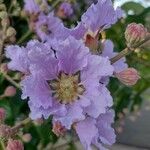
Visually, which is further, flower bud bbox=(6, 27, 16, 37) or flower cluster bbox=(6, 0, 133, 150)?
flower bud bbox=(6, 27, 16, 37)

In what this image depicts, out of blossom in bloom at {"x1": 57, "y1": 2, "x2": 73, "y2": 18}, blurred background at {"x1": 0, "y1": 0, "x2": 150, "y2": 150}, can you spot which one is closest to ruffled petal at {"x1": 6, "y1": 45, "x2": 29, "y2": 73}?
blurred background at {"x1": 0, "y1": 0, "x2": 150, "y2": 150}

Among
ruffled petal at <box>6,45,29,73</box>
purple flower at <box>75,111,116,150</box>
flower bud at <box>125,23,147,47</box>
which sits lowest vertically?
purple flower at <box>75,111,116,150</box>

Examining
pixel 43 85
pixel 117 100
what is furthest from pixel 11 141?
pixel 117 100

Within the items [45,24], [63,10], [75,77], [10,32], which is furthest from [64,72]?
[63,10]

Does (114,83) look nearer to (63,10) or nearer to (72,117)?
(63,10)

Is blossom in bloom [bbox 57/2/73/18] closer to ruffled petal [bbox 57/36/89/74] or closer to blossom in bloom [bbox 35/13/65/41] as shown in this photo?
blossom in bloom [bbox 35/13/65/41]

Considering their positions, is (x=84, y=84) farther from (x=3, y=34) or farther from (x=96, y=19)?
(x=3, y=34)

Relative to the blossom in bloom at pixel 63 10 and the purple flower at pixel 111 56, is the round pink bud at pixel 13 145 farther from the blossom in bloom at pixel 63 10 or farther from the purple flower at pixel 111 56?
the blossom in bloom at pixel 63 10

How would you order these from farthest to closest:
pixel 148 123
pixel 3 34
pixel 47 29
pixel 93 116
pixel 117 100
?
pixel 148 123, pixel 117 100, pixel 47 29, pixel 3 34, pixel 93 116
